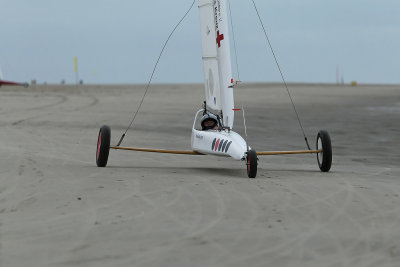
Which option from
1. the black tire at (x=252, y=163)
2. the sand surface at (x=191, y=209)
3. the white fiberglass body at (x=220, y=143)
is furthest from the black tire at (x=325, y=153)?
the black tire at (x=252, y=163)

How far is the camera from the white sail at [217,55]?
12.9 metres

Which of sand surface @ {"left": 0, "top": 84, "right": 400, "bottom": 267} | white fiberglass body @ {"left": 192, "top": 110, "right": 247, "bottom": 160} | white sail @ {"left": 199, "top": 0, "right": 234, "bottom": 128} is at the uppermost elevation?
white sail @ {"left": 199, "top": 0, "right": 234, "bottom": 128}

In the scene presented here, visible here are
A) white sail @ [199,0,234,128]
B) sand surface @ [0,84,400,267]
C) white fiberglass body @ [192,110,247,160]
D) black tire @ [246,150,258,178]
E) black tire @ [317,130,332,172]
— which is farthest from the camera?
white sail @ [199,0,234,128]

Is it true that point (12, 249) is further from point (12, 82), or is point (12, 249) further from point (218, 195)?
point (12, 82)

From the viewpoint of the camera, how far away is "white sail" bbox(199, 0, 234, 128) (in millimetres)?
12852

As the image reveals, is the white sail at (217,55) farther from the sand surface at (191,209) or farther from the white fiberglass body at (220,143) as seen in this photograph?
the sand surface at (191,209)

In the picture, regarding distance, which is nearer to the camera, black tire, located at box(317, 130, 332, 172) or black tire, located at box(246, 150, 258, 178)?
black tire, located at box(246, 150, 258, 178)

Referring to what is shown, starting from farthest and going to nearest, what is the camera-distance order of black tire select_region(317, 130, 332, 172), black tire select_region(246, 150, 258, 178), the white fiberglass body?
black tire select_region(317, 130, 332, 172) → the white fiberglass body → black tire select_region(246, 150, 258, 178)

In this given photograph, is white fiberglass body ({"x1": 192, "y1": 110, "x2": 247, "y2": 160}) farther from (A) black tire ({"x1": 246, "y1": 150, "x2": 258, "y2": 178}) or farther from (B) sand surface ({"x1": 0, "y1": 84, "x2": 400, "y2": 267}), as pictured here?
(A) black tire ({"x1": 246, "y1": 150, "x2": 258, "y2": 178})

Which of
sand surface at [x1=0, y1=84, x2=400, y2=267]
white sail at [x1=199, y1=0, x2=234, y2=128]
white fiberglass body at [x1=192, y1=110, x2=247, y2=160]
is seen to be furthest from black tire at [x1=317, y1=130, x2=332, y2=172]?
white sail at [x1=199, y1=0, x2=234, y2=128]

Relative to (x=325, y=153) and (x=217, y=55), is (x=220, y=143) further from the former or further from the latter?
(x=217, y=55)

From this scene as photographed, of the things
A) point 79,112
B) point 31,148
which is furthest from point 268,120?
point 31,148

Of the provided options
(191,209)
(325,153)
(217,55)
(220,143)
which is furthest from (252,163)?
(217,55)

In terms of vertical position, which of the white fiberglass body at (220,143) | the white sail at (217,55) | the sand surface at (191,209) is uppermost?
the white sail at (217,55)
